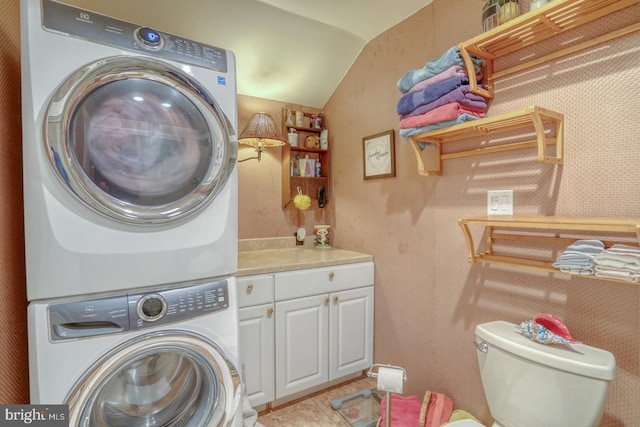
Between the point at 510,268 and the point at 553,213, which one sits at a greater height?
the point at 553,213

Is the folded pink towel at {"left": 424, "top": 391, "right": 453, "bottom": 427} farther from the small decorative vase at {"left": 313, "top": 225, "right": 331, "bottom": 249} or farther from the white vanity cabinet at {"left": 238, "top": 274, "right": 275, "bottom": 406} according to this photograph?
the small decorative vase at {"left": 313, "top": 225, "right": 331, "bottom": 249}

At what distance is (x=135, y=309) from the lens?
1002 millimetres

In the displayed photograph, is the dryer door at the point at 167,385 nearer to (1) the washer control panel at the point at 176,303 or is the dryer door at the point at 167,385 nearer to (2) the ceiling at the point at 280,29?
(1) the washer control panel at the point at 176,303

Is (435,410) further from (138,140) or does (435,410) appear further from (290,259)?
(138,140)

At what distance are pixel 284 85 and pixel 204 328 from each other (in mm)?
1883

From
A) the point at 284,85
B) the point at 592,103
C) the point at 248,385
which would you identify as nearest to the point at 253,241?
the point at 248,385

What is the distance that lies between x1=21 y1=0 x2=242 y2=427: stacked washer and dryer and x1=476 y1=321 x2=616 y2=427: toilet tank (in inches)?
38.8

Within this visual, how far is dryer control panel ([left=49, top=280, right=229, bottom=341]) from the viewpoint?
3.00 feet

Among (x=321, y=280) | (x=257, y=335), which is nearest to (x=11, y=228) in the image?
(x=257, y=335)

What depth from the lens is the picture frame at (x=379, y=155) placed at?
6.44ft

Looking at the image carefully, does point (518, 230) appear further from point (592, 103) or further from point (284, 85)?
point (284, 85)

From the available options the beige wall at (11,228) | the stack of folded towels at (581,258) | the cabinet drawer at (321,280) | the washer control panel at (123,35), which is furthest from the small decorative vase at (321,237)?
the beige wall at (11,228)

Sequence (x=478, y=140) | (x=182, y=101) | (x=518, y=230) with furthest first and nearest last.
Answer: (x=478, y=140), (x=518, y=230), (x=182, y=101)

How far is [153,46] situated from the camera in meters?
1.05
